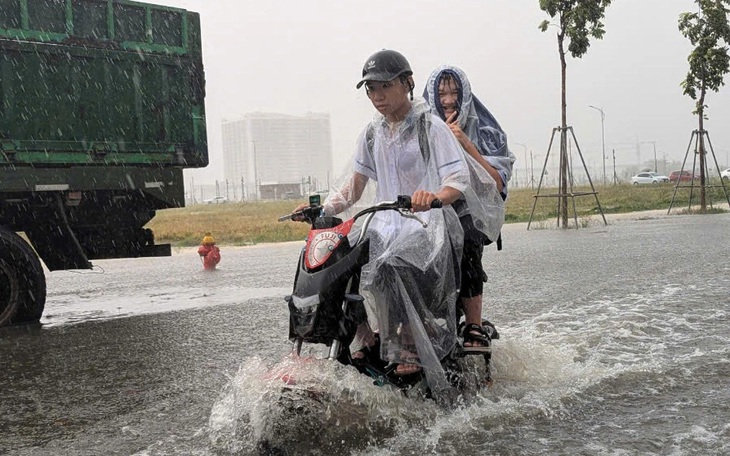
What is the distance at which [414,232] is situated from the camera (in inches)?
159

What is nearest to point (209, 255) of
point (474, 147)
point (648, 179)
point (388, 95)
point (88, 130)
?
point (88, 130)

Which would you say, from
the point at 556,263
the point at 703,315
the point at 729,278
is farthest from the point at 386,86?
the point at 556,263

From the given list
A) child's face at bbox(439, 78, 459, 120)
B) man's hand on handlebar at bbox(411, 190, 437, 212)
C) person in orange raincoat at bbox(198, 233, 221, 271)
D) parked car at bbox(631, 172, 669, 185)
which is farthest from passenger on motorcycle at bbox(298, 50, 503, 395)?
parked car at bbox(631, 172, 669, 185)

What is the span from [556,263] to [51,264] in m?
6.78

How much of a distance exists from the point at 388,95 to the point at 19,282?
4774 mm

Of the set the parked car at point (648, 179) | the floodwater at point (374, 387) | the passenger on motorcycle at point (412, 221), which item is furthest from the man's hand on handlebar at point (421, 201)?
the parked car at point (648, 179)

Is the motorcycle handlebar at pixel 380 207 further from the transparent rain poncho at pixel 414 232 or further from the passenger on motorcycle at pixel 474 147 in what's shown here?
the passenger on motorcycle at pixel 474 147

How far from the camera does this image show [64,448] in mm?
3877

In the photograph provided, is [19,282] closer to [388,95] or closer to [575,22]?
[388,95]

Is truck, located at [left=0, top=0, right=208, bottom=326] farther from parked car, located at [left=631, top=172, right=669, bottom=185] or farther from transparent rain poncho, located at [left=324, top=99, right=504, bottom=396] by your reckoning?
parked car, located at [left=631, top=172, right=669, bottom=185]

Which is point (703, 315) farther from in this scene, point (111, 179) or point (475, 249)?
point (111, 179)

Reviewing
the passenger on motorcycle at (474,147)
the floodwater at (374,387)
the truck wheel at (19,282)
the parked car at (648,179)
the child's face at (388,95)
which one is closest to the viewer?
the floodwater at (374,387)

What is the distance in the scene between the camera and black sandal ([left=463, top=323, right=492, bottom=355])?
4.46 m

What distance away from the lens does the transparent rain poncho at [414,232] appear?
3885mm
